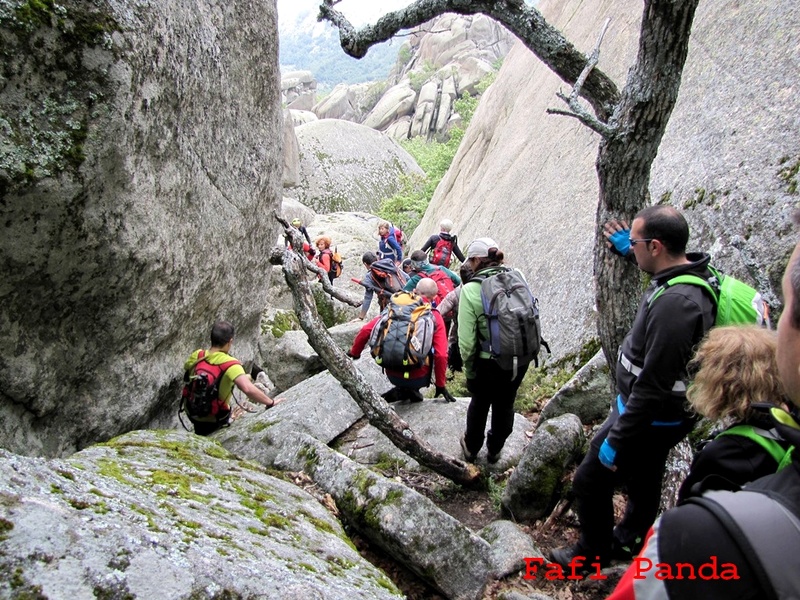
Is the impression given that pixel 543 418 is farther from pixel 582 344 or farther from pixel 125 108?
pixel 125 108

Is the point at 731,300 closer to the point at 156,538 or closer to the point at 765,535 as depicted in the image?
the point at 765,535

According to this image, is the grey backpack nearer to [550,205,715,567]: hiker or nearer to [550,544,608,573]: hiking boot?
[550,205,715,567]: hiker

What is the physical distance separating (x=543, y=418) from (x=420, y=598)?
10.2ft

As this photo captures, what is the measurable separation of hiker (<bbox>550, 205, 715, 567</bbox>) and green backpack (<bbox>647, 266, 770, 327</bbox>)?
0.16 ft

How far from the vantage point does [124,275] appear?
5504 millimetres

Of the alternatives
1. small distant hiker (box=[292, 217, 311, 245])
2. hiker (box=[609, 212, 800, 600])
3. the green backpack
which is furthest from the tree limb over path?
small distant hiker (box=[292, 217, 311, 245])

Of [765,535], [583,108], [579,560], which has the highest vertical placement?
[583,108]

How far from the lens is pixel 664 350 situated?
135 inches

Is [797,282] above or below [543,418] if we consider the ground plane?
above

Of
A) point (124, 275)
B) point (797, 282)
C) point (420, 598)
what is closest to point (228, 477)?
point (420, 598)

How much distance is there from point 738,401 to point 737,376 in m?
0.12

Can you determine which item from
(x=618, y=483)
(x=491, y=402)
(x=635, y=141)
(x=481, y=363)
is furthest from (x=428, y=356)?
(x=635, y=141)

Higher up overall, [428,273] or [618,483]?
[618,483]

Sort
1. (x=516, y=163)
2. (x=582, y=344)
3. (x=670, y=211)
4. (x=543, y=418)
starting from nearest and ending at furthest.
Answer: (x=670, y=211) < (x=543, y=418) < (x=582, y=344) < (x=516, y=163)
